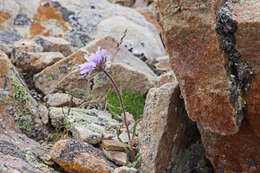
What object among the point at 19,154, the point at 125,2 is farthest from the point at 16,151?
the point at 125,2

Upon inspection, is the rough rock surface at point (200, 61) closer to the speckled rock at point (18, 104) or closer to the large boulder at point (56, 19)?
the speckled rock at point (18, 104)

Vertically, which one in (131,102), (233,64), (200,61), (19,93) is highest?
(200,61)

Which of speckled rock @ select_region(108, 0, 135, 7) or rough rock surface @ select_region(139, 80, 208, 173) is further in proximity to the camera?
speckled rock @ select_region(108, 0, 135, 7)

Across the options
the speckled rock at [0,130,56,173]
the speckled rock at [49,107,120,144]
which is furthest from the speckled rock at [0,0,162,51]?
the speckled rock at [0,130,56,173]

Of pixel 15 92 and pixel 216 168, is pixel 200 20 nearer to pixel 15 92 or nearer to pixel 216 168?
pixel 216 168

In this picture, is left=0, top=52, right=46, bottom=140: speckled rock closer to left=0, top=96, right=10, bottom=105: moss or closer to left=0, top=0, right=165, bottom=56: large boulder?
left=0, top=96, right=10, bottom=105: moss

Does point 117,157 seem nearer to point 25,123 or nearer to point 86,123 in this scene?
point 86,123
